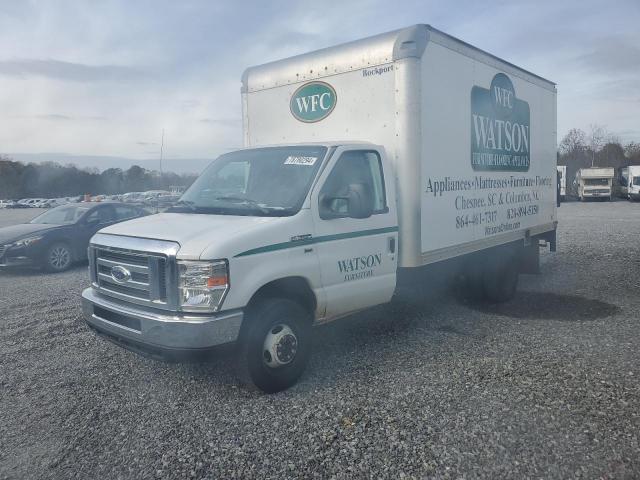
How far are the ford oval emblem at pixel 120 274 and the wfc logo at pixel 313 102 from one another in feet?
9.14

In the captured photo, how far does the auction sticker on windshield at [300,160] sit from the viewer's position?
4.77 meters

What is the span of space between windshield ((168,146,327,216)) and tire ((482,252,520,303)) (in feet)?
12.0

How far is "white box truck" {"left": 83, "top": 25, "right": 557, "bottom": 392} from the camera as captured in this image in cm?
398

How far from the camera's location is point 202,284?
3.83 meters

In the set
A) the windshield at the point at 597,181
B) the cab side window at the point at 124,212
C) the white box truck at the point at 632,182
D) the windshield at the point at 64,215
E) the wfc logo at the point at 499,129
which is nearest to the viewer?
the wfc logo at the point at 499,129

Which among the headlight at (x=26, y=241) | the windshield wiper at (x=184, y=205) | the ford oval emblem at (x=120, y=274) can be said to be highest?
the windshield wiper at (x=184, y=205)

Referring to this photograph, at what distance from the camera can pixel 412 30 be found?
204 inches

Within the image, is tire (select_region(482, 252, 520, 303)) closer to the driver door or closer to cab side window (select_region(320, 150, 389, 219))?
the driver door

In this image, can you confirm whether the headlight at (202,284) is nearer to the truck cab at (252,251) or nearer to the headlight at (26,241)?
the truck cab at (252,251)

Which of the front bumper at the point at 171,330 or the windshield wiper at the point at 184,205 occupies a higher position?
the windshield wiper at the point at 184,205

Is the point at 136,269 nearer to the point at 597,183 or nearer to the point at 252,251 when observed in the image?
the point at 252,251

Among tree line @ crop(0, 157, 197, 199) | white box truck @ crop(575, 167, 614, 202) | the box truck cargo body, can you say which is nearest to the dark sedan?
the box truck cargo body

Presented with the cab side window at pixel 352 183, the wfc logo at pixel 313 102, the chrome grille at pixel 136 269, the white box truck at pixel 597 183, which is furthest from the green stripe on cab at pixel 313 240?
the white box truck at pixel 597 183

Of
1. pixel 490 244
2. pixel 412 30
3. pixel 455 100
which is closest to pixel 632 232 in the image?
pixel 490 244
